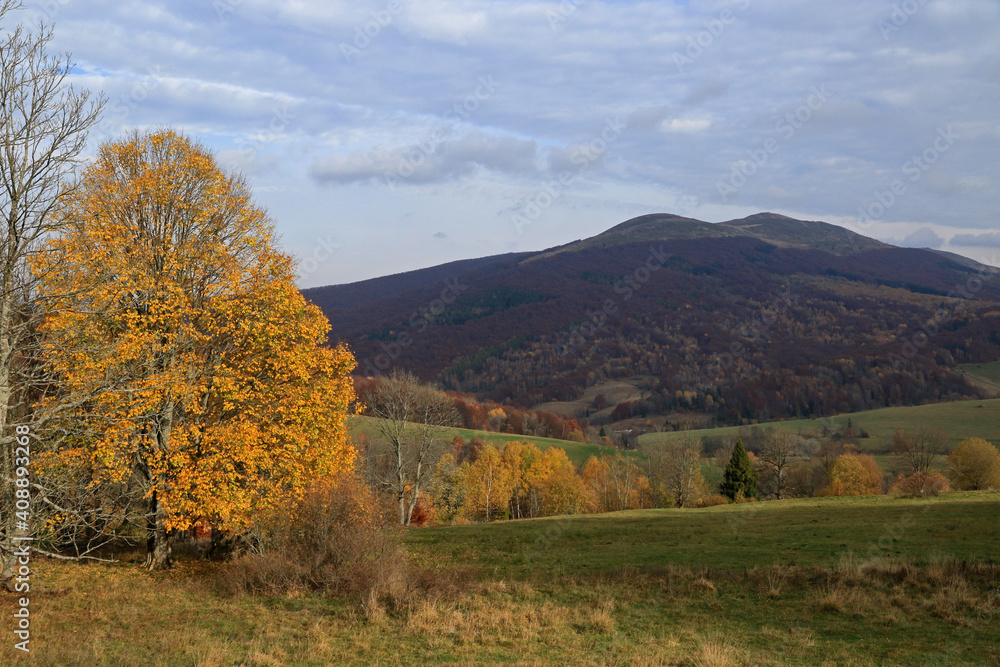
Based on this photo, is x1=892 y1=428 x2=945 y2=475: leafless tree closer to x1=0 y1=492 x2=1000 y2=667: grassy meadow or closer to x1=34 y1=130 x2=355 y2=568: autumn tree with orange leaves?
x1=0 y1=492 x2=1000 y2=667: grassy meadow

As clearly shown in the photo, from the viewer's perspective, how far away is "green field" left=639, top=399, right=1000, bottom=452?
5032 inches

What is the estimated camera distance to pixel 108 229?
62.7ft

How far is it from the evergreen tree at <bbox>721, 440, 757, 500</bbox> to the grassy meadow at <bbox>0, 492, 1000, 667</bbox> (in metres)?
40.7

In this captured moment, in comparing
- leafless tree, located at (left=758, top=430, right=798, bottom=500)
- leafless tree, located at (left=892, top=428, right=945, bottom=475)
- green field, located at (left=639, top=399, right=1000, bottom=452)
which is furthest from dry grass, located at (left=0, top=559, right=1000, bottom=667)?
green field, located at (left=639, top=399, right=1000, bottom=452)

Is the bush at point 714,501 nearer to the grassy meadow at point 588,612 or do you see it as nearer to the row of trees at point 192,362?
the grassy meadow at point 588,612

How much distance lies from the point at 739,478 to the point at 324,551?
2307 inches

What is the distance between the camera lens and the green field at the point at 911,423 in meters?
128

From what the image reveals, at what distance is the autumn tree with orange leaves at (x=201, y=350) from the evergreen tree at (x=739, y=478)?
55.5 meters

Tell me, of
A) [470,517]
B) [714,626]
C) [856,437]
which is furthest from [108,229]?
[856,437]

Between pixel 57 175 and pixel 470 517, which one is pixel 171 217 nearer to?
pixel 57 175

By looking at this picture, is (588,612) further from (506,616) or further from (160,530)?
(160,530)

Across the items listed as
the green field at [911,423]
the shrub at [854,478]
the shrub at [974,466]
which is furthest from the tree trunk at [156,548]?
the green field at [911,423]

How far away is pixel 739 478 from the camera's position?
220ft

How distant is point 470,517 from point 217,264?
7598cm
